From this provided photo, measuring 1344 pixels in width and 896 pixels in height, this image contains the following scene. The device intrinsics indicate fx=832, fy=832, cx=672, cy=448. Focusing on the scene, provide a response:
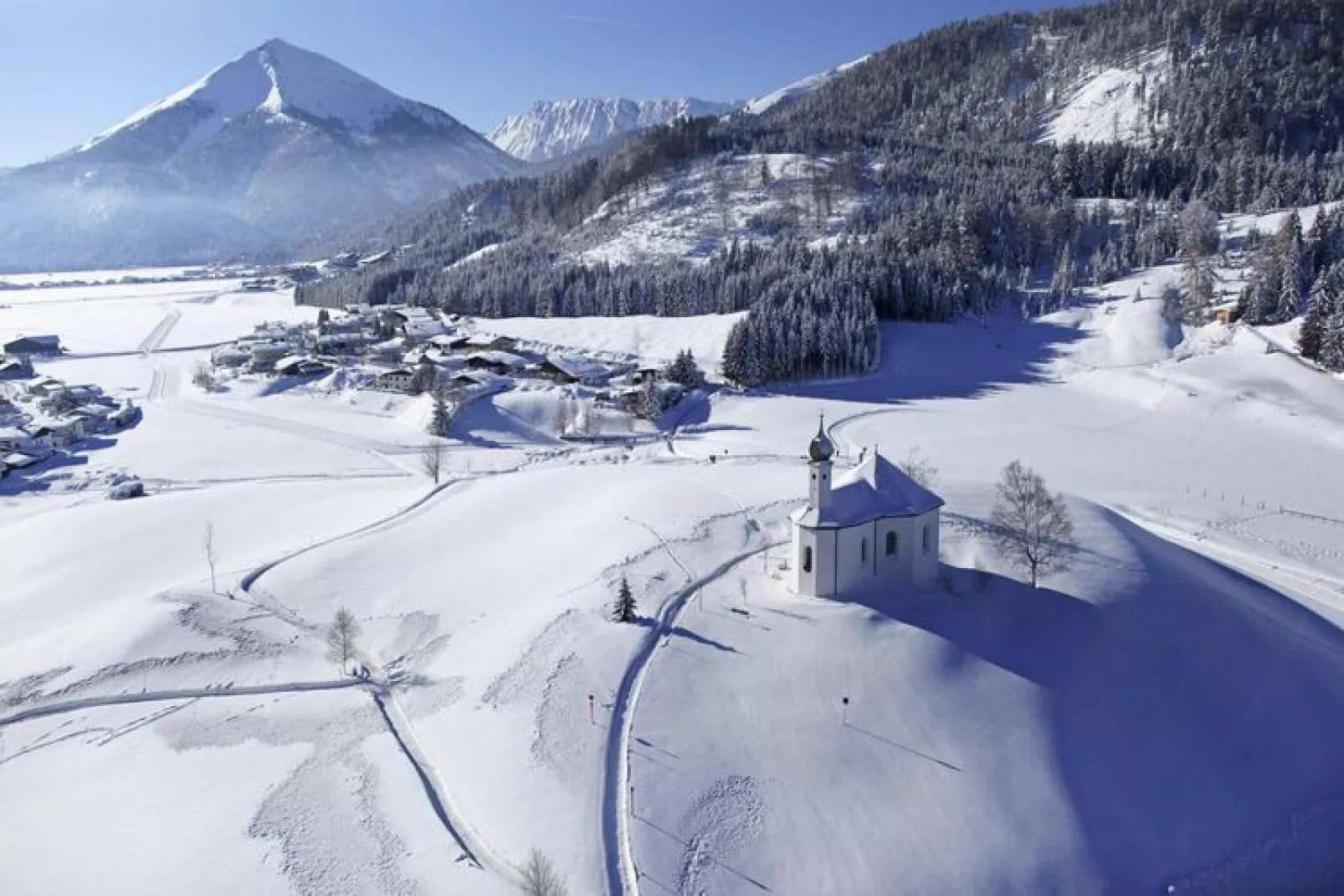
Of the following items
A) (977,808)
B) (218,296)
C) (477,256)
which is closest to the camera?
(977,808)

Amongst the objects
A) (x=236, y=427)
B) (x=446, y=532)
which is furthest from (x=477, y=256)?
(x=446, y=532)

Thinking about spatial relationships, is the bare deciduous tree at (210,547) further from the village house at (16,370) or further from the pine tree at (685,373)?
the village house at (16,370)

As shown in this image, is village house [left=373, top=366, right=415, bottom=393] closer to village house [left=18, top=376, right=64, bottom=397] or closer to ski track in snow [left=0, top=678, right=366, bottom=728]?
village house [left=18, top=376, right=64, bottom=397]

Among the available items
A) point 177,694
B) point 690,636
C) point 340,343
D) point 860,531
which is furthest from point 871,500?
point 340,343

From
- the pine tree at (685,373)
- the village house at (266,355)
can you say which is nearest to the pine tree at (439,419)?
the pine tree at (685,373)

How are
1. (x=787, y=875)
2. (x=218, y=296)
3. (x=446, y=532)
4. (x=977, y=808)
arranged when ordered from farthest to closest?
1. (x=218, y=296)
2. (x=446, y=532)
3. (x=977, y=808)
4. (x=787, y=875)

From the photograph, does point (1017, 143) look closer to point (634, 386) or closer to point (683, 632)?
point (634, 386)
